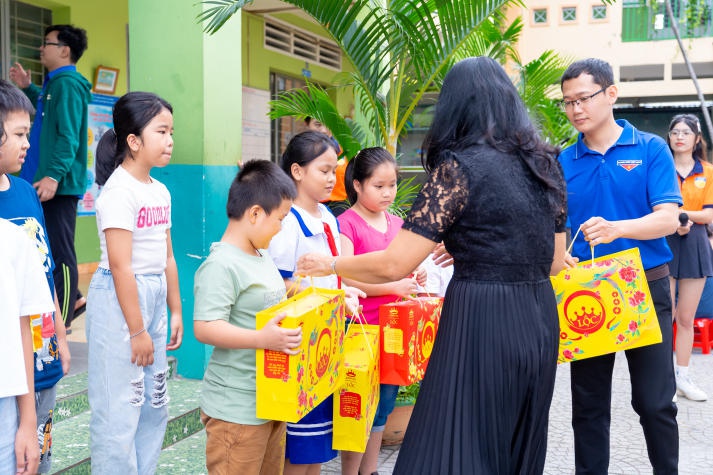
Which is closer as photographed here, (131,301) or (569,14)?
(131,301)

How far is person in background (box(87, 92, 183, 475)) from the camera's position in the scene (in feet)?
8.11

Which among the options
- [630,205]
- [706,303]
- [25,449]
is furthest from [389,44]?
[706,303]

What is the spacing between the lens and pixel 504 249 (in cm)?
207

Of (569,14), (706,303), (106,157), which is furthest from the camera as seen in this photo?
(569,14)

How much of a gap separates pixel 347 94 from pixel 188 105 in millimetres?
8110

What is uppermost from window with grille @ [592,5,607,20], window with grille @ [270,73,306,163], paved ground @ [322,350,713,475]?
window with grille @ [592,5,607,20]

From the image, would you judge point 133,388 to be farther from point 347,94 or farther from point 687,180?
point 347,94

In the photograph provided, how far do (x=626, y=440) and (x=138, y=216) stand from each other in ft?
10.5

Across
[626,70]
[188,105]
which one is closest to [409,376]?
[188,105]

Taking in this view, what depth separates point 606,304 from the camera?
8.63 ft

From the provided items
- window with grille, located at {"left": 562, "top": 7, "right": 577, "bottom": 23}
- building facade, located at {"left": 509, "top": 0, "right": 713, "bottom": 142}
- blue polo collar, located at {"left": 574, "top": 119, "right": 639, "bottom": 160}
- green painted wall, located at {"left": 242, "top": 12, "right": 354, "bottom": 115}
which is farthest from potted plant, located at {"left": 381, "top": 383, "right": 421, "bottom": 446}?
window with grille, located at {"left": 562, "top": 7, "right": 577, "bottom": 23}

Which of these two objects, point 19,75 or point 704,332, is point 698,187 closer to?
point 704,332

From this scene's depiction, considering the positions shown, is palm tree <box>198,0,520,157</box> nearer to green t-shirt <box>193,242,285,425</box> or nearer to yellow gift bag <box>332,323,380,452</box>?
yellow gift bag <box>332,323,380,452</box>

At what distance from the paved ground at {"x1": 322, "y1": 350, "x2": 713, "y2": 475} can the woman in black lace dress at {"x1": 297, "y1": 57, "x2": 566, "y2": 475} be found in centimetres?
166
